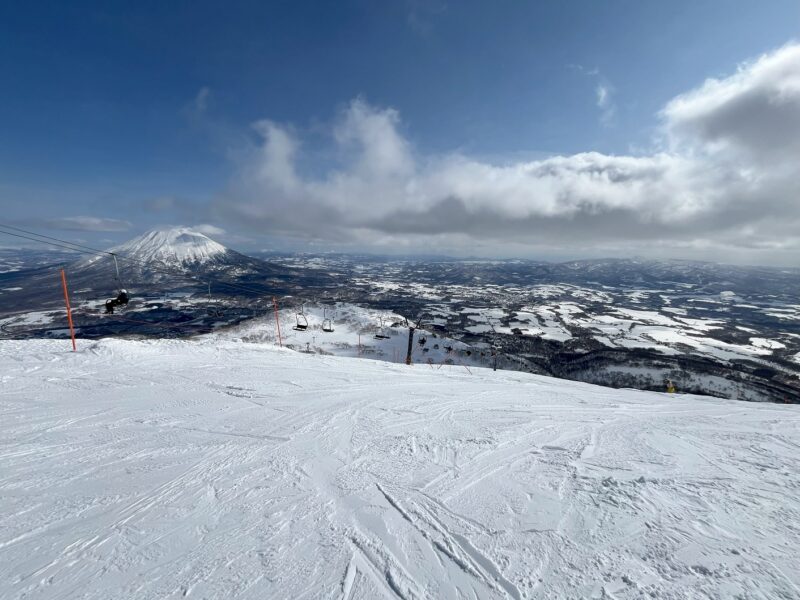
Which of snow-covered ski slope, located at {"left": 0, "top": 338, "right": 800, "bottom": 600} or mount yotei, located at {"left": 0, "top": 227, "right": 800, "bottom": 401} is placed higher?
snow-covered ski slope, located at {"left": 0, "top": 338, "right": 800, "bottom": 600}

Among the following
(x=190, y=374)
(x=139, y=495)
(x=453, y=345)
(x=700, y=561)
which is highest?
(x=700, y=561)

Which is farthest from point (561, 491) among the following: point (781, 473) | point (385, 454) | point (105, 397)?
point (105, 397)

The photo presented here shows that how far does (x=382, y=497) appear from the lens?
6.13m

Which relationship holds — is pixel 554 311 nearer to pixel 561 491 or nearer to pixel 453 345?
pixel 453 345

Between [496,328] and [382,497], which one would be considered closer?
[382,497]

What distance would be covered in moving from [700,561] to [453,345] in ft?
265

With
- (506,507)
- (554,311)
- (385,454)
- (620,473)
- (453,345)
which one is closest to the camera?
(506,507)

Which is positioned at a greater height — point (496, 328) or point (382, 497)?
point (382, 497)

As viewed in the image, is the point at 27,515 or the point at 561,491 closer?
the point at 27,515

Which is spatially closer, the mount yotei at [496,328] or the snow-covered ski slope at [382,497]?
the snow-covered ski slope at [382,497]

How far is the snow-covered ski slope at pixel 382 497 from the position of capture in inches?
174

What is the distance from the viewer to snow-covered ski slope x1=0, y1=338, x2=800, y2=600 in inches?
174

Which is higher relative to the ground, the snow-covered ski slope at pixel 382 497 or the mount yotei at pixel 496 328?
the snow-covered ski slope at pixel 382 497

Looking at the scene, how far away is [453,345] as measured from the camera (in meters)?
84.5
